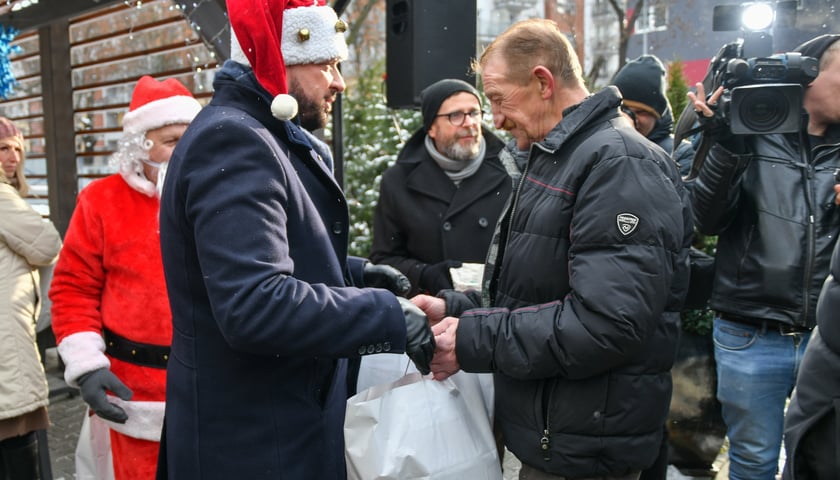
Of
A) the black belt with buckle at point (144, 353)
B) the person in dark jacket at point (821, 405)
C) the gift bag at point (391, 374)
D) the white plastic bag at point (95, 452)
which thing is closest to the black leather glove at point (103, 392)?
the black belt with buckle at point (144, 353)

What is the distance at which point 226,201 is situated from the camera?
1598 millimetres

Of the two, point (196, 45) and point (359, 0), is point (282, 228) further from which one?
point (359, 0)

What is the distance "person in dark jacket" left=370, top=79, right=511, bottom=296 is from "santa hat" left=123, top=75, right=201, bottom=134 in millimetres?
1295

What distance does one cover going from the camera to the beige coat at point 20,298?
338 cm

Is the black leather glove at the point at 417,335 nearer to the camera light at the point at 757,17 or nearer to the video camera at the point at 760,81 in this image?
the video camera at the point at 760,81

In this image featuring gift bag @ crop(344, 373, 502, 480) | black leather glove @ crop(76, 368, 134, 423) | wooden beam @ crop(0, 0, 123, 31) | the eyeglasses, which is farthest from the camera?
wooden beam @ crop(0, 0, 123, 31)

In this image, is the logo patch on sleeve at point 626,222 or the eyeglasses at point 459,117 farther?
the eyeglasses at point 459,117

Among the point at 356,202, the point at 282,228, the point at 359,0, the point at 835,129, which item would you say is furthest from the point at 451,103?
the point at 359,0

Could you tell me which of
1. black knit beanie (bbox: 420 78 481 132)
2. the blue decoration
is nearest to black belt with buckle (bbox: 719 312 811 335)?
black knit beanie (bbox: 420 78 481 132)

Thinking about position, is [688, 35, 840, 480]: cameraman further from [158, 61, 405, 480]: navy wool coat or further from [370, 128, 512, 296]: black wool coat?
[158, 61, 405, 480]: navy wool coat

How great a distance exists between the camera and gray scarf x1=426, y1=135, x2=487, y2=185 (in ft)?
12.9

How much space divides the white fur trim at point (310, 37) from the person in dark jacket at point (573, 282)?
1.64 feet

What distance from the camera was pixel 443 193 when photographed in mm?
3891

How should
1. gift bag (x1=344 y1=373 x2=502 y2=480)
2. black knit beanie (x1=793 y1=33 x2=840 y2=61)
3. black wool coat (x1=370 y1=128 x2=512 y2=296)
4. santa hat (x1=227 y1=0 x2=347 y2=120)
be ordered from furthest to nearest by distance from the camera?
black wool coat (x1=370 y1=128 x2=512 y2=296) < black knit beanie (x1=793 y1=33 x2=840 y2=61) < gift bag (x1=344 y1=373 x2=502 y2=480) < santa hat (x1=227 y1=0 x2=347 y2=120)
